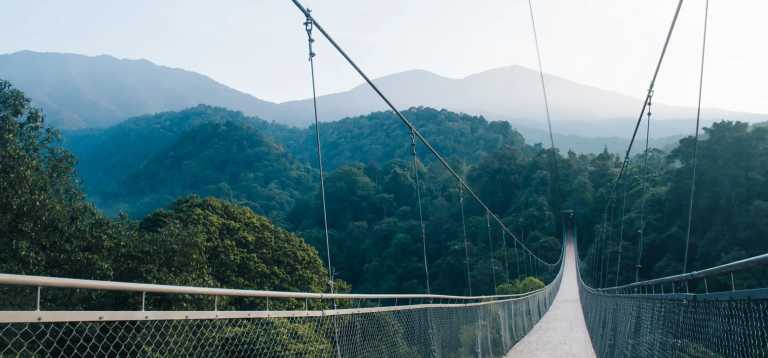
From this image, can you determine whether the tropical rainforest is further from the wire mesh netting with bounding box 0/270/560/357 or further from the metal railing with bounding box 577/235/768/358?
the metal railing with bounding box 577/235/768/358

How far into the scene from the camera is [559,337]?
1409 cm

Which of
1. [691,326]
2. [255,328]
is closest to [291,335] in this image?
[255,328]

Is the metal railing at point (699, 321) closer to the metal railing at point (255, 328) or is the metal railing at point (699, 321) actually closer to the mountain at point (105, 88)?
the metal railing at point (255, 328)

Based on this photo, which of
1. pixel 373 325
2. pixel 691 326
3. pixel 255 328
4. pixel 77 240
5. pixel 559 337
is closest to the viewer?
pixel 691 326

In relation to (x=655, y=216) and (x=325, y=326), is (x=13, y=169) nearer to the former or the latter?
(x=325, y=326)

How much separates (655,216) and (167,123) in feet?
215

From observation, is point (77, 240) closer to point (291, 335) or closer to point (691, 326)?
point (291, 335)

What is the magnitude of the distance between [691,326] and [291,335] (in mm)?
2740

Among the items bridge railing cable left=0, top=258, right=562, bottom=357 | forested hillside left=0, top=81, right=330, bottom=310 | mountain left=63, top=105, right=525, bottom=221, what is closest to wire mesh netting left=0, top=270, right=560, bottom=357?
bridge railing cable left=0, top=258, right=562, bottom=357

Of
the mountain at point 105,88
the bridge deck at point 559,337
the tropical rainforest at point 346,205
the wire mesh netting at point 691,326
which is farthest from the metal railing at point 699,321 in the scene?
the mountain at point 105,88

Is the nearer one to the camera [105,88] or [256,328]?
[256,328]

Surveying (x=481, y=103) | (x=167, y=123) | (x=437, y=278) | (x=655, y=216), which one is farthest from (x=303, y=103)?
(x=655, y=216)

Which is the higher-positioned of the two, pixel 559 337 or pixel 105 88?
pixel 105 88

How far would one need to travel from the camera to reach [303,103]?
565 feet
